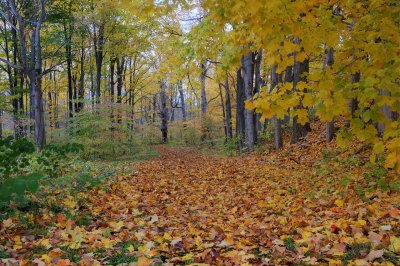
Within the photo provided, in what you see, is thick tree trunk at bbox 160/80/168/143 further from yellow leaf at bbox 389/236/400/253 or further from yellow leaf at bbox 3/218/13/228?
yellow leaf at bbox 389/236/400/253

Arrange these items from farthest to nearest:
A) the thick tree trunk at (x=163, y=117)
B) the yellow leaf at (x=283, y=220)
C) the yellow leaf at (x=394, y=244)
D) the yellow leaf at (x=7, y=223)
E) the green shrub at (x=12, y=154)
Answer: the thick tree trunk at (x=163, y=117), the green shrub at (x=12, y=154), the yellow leaf at (x=283, y=220), the yellow leaf at (x=7, y=223), the yellow leaf at (x=394, y=244)

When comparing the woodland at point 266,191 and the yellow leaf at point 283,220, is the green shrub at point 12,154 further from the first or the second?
the yellow leaf at point 283,220

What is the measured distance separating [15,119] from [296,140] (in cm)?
1723

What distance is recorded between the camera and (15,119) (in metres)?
21.2

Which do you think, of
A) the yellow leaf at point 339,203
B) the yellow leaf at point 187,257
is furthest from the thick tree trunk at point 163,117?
the yellow leaf at point 187,257

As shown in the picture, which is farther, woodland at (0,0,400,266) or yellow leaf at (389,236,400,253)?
woodland at (0,0,400,266)

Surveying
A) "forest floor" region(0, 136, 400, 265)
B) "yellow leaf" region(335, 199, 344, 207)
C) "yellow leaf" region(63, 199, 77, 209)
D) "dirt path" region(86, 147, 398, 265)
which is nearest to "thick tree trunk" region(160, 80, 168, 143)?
"dirt path" region(86, 147, 398, 265)

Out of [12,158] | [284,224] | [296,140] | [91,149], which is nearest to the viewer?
[284,224]

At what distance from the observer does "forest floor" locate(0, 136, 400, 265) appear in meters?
3.12

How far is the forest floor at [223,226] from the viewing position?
312 cm

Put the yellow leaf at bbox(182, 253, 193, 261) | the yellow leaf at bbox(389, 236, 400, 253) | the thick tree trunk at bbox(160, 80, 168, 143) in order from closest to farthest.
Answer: the yellow leaf at bbox(389, 236, 400, 253) → the yellow leaf at bbox(182, 253, 193, 261) → the thick tree trunk at bbox(160, 80, 168, 143)

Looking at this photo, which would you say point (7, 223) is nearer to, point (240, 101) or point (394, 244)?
point (394, 244)

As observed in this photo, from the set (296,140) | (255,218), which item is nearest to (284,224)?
(255,218)

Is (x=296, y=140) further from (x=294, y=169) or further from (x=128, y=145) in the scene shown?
(x=128, y=145)
